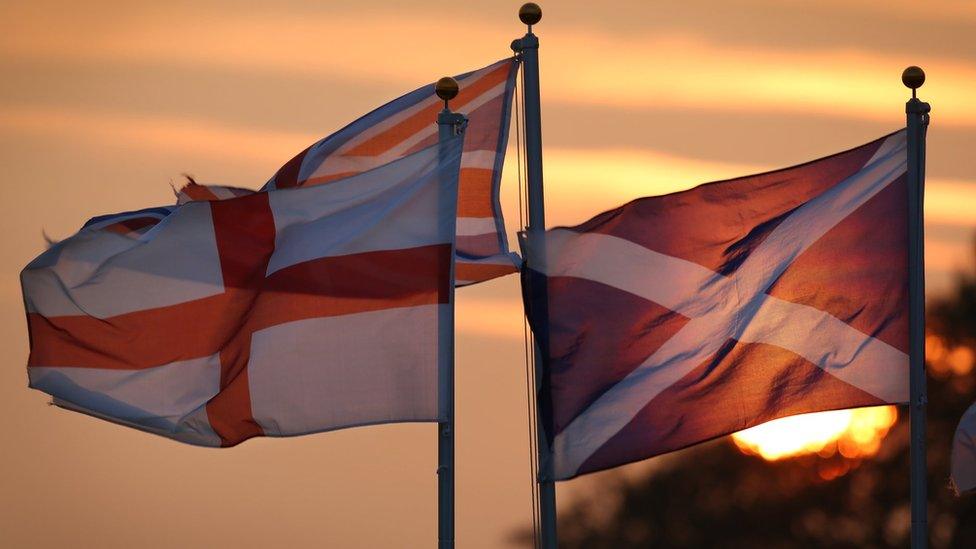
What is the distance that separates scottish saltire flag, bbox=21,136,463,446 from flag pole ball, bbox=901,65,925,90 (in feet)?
13.0

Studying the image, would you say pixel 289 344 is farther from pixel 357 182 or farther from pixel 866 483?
pixel 866 483

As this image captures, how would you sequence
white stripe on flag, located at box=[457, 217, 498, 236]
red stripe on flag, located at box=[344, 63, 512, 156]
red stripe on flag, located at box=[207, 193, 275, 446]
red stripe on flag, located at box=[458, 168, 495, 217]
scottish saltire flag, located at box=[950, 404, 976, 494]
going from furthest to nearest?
red stripe on flag, located at box=[458, 168, 495, 217] → white stripe on flag, located at box=[457, 217, 498, 236] → red stripe on flag, located at box=[344, 63, 512, 156] → scottish saltire flag, located at box=[950, 404, 976, 494] → red stripe on flag, located at box=[207, 193, 275, 446]

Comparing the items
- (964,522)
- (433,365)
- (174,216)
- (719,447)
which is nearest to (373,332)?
(433,365)

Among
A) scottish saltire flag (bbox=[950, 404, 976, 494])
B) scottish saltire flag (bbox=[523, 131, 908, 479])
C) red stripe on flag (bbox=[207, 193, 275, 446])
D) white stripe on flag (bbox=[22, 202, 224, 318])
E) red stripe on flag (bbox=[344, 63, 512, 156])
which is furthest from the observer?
red stripe on flag (bbox=[344, 63, 512, 156])

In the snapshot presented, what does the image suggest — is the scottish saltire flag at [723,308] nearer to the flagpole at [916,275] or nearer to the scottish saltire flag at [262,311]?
the flagpole at [916,275]

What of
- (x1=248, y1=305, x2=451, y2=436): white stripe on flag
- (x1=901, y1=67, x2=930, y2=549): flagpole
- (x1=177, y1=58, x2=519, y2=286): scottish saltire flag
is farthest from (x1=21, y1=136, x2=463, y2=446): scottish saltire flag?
(x1=901, y1=67, x2=930, y2=549): flagpole

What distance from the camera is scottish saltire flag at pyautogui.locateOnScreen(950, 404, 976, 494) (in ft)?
73.9

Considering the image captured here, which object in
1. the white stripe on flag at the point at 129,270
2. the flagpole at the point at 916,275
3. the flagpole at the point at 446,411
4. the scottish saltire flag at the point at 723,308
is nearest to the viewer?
the flagpole at the point at 446,411

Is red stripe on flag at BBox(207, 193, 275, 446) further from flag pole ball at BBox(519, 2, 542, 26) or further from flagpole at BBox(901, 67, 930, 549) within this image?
flagpole at BBox(901, 67, 930, 549)

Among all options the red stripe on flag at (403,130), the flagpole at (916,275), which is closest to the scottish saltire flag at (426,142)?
the red stripe on flag at (403,130)

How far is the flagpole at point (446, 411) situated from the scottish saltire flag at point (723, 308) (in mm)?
819

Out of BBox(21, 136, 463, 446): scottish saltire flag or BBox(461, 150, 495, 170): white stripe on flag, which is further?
BBox(461, 150, 495, 170): white stripe on flag

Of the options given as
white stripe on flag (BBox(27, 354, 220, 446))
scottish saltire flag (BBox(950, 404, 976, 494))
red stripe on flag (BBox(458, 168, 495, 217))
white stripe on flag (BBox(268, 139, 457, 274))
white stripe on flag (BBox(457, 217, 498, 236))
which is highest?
red stripe on flag (BBox(458, 168, 495, 217))

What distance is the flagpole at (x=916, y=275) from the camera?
2033cm
